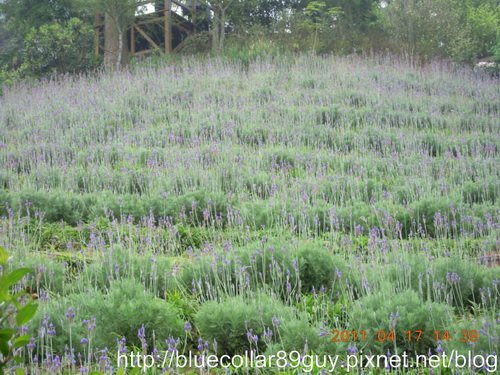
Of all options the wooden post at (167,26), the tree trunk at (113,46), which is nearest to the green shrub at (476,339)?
the tree trunk at (113,46)

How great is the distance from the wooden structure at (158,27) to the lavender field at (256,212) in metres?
6.07

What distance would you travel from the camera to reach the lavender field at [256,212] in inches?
132

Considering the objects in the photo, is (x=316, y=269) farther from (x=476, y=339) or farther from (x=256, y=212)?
(x=256, y=212)

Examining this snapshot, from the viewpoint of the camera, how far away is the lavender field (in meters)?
3.35

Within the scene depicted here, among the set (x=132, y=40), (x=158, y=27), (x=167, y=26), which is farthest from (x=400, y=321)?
(x=158, y=27)

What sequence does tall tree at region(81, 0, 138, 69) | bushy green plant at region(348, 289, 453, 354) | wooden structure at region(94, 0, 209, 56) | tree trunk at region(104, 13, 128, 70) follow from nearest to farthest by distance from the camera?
bushy green plant at region(348, 289, 453, 354), tall tree at region(81, 0, 138, 69), tree trunk at region(104, 13, 128, 70), wooden structure at region(94, 0, 209, 56)

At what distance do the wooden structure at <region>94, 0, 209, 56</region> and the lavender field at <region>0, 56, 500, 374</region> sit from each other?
6.07 metres

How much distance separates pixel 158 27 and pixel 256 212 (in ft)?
58.3

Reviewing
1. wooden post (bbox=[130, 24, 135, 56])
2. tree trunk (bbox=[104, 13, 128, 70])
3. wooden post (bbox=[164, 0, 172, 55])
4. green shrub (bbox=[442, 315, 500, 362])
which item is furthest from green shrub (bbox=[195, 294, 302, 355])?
wooden post (bbox=[130, 24, 135, 56])

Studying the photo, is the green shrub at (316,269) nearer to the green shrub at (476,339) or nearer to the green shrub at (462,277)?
the green shrub at (462,277)

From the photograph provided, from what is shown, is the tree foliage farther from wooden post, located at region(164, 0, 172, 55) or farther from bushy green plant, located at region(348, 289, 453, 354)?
bushy green plant, located at region(348, 289, 453, 354)

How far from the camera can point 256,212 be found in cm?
573

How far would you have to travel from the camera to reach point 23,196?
6363mm

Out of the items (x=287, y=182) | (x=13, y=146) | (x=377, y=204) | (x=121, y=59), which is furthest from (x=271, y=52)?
(x=377, y=204)
